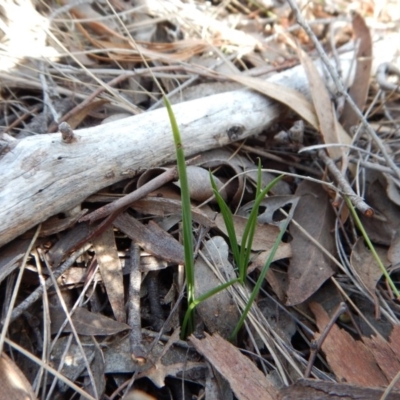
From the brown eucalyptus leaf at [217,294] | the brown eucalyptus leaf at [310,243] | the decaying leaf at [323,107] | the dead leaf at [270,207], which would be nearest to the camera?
the brown eucalyptus leaf at [217,294]

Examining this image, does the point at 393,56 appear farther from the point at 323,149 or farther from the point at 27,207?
the point at 27,207

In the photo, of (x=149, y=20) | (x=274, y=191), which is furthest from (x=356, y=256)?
(x=149, y=20)

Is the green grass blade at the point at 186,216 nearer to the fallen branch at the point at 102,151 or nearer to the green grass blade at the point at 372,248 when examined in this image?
the fallen branch at the point at 102,151

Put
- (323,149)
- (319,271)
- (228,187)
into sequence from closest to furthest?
1. (319,271)
2. (228,187)
3. (323,149)

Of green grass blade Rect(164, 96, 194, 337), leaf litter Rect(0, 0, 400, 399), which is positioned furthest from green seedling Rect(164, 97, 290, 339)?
leaf litter Rect(0, 0, 400, 399)

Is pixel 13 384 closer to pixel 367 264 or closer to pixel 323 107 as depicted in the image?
pixel 367 264

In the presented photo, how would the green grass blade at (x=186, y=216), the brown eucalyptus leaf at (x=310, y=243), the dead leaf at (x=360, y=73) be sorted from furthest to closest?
the dead leaf at (x=360, y=73) → the brown eucalyptus leaf at (x=310, y=243) → the green grass blade at (x=186, y=216)

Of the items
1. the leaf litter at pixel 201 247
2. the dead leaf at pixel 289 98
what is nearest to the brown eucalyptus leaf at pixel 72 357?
the leaf litter at pixel 201 247
